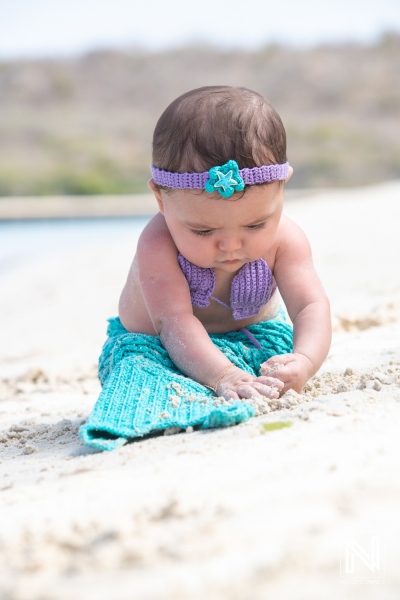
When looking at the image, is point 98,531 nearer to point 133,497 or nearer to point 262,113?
point 133,497

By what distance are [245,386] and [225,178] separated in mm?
567

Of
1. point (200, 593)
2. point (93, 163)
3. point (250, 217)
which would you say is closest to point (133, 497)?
point (200, 593)

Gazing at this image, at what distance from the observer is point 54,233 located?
543 inches

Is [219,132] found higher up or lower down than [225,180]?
higher up

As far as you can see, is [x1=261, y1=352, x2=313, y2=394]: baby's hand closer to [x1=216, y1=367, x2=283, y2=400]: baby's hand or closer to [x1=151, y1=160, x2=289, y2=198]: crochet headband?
[x1=216, y1=367, x2=283, y2=400]: baby's hand

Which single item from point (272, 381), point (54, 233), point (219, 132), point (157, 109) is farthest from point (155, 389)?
point (157, 109)

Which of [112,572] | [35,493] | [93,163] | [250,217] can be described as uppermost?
[250,217]

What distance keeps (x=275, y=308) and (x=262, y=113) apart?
794 millimetres

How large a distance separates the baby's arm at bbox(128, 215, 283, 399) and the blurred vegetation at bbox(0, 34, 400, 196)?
18749 mm

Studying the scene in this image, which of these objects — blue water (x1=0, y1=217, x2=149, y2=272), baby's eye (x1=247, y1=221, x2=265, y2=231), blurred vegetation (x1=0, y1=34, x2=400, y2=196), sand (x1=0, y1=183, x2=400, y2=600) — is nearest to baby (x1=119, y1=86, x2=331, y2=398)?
baby's eye (x1=247, y1=221, x2=265, y2=231)

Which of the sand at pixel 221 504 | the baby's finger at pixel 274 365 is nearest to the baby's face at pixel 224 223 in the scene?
the baby's finger at pixel 274 365

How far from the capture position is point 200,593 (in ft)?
3.91

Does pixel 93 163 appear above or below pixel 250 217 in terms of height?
below

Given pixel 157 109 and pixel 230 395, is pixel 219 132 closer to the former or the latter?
pixel 230 395
